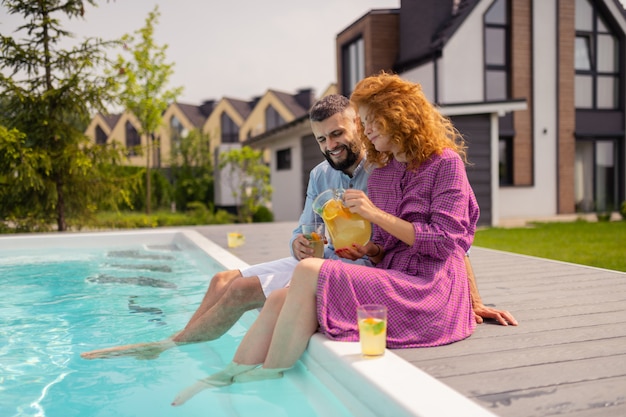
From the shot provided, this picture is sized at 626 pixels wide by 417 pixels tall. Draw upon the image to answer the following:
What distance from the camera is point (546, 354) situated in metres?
2.40

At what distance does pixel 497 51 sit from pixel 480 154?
4.32 m

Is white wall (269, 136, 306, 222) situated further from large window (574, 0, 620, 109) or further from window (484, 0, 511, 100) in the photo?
large window (574, 0, 620, 109)

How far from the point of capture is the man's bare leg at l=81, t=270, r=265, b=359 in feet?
10.0

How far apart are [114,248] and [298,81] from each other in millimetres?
23648

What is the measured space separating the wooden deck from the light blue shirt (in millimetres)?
938

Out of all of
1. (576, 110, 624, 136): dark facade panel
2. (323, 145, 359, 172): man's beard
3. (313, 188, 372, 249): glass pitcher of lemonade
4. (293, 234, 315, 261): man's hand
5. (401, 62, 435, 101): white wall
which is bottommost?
(293, 234, 315, 261): man's hand

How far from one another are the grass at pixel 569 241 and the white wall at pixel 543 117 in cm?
281

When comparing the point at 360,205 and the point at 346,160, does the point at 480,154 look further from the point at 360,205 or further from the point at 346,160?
the point at 360,205

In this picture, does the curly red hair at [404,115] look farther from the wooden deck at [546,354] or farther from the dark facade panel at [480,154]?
the dark facade panel at [480,154]

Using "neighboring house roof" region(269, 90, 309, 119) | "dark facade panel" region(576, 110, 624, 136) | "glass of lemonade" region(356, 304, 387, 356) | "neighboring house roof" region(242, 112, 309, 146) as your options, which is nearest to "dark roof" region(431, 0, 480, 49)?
"neighboring house roof" region(242, 112, 309, 146)

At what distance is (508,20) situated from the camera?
48.4 feet

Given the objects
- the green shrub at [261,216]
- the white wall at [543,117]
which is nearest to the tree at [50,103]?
the green shrub at [261,216]

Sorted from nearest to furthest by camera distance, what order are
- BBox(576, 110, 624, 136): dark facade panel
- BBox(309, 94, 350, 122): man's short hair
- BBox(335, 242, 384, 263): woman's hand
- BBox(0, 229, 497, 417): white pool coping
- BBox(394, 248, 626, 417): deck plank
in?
BBox(0, 229, 497, 417): white pool coping, BBox(394, 248, 626, 417): deck plank, BBox(335, 242, 384, 263): woman's hand, BBox(309, 94, 350, 122): man's short hair, BBox(576, 110, 624, 136): dark facade panel

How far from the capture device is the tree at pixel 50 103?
33.7ft
